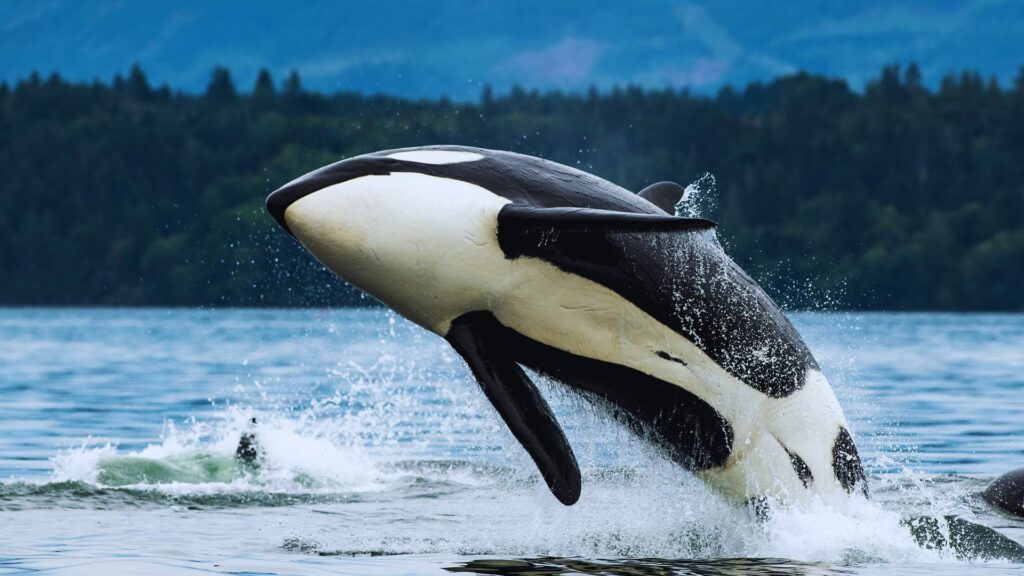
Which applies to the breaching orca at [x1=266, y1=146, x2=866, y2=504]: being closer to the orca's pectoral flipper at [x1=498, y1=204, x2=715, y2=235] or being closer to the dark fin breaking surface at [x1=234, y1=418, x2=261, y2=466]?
the orca's pectoral flipper at [x1=498, y1=204, x2=715, y2=235]

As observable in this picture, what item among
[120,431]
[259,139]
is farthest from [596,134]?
[120,431]

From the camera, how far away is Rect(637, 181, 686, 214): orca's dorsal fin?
1087 centimetres

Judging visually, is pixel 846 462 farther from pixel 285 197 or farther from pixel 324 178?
pixel 285 197

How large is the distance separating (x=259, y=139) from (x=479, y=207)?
112670 mm

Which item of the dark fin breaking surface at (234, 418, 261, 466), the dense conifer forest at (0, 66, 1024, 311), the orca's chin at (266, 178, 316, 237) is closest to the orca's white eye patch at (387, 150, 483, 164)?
the orca's chin at (266, 178, 316, 237)

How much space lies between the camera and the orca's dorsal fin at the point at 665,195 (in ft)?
35.7

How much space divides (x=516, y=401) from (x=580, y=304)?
73cm

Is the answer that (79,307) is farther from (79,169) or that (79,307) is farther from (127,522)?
(127,522)

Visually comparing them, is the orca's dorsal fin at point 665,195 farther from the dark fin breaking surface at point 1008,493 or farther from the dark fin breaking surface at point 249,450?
the dark fin breaking surface at point 249,450

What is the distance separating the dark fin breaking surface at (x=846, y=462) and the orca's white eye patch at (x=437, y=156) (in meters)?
3.17

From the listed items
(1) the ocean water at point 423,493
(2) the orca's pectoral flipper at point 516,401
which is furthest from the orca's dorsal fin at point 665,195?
(2) the orca's pectoral flipper at point 516,401

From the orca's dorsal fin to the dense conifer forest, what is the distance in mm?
79306

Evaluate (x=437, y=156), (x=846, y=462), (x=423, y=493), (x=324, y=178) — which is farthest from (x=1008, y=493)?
(x=324, y=178)

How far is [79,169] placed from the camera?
406 feet
